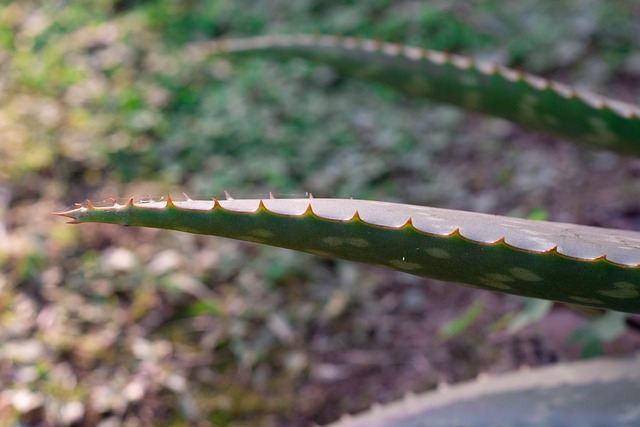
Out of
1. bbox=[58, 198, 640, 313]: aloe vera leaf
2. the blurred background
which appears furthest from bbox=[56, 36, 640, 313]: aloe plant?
the blurred background

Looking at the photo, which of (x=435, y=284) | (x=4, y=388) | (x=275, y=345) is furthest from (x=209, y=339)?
(x=435, y=284)

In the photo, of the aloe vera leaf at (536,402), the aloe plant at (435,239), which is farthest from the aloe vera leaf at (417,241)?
the aloe vera leaf at (536,402)

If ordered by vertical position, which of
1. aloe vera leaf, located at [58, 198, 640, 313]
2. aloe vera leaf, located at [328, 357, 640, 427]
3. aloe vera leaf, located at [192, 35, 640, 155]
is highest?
aloe vera leaf, located at [192, 35, 640, 155]

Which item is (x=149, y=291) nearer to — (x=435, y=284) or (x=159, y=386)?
(x=159, y=386)

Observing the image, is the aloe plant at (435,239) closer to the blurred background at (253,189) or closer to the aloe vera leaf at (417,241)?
the aloe vera leaf at (417,241)

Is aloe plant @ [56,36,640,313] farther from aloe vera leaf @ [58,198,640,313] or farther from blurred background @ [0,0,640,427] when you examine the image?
blurred background @ [0,0,640,427]

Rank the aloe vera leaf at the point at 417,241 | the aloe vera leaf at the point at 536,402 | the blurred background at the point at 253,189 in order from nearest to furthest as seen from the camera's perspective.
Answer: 1. the aloe vera leaf at the point at 417,241
2. the aloe vera leaf at the point at 536,402
3. the blurred background at the point at 253,189
